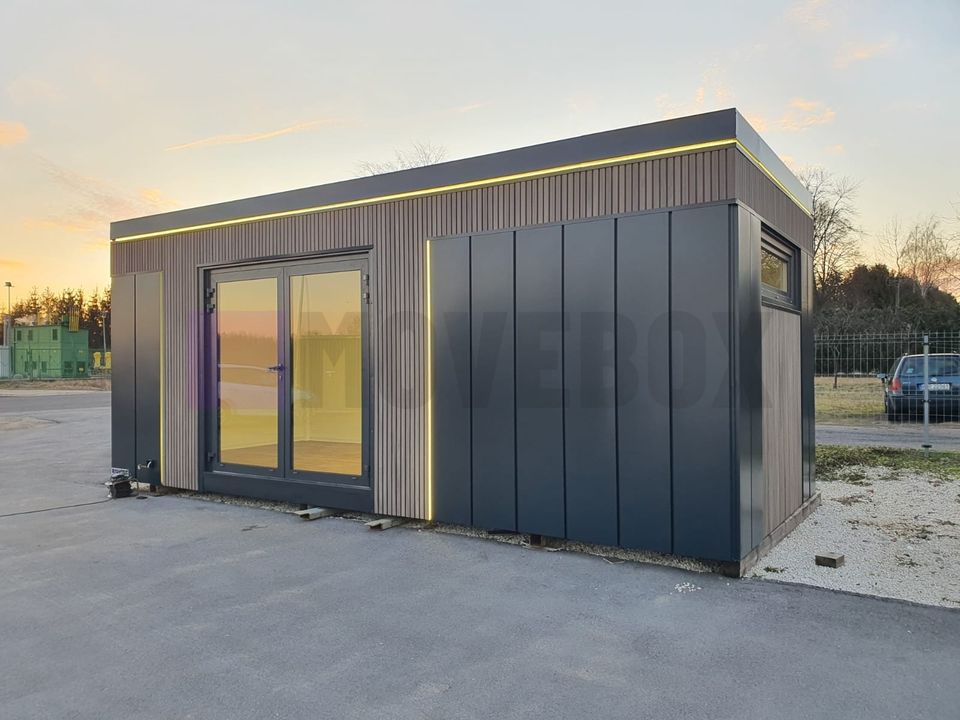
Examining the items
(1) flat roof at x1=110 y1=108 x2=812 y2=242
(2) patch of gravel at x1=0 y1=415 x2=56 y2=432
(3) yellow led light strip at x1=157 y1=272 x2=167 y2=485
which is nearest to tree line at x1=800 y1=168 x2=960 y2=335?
(1) flat roof at x1=110 y1=108 x2=812 y2=242

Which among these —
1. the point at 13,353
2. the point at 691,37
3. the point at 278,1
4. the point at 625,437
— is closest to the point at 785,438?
the point at 625,437

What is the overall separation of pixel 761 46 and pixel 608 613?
31.6 feet

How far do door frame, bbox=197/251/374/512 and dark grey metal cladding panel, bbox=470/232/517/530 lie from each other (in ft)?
3.74

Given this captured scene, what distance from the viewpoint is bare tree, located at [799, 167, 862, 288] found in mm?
26016

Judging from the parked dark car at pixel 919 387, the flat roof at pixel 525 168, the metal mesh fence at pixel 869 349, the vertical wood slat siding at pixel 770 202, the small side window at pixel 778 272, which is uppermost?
the flat roof at pixel 525 168

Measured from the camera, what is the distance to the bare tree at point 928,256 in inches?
1017

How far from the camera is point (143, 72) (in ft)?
33.3

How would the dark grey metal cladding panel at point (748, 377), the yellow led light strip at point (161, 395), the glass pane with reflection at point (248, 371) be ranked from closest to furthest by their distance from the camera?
1. the dark grey metal cladding panel at point (748, 377)
2. the glass pane with reflection at point (248, 371)
3. the yellow led light strip at point (161, 395)

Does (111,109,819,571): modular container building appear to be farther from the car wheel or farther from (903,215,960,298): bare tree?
(903,215,960,298): bare tree

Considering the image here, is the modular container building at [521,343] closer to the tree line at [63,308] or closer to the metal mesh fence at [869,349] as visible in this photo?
the metal mesh fence at [869,349]

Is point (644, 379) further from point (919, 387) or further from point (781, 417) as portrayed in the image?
point (919, 387)

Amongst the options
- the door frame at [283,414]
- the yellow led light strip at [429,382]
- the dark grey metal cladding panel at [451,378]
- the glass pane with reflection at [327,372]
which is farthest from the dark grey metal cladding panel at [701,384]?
the glass pane with reflection at [327,372]

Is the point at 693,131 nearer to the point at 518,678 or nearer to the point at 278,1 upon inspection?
the point at 518,678

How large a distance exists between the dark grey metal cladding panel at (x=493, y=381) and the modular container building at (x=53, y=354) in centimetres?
4348
